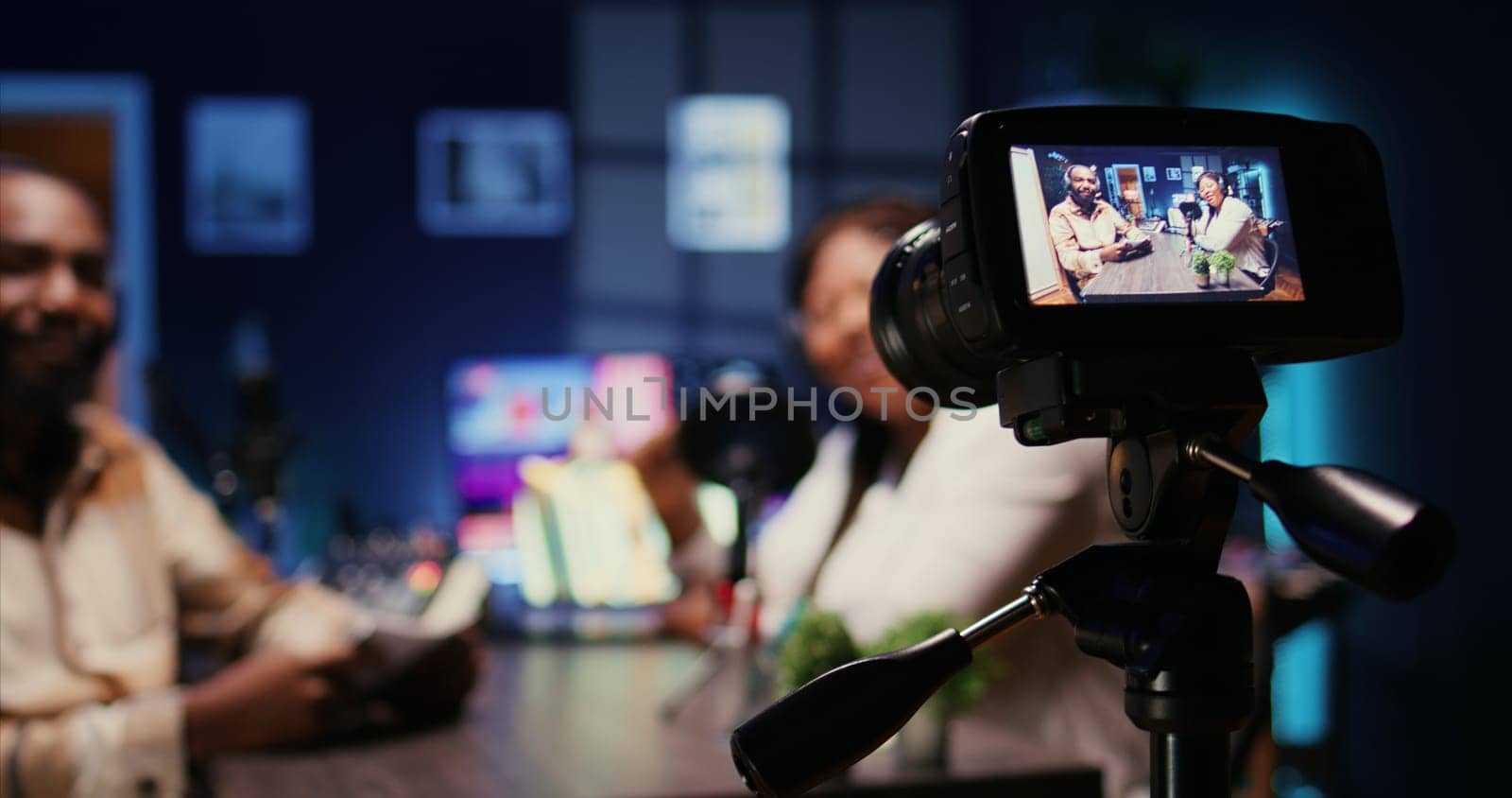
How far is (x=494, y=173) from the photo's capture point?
455 cm

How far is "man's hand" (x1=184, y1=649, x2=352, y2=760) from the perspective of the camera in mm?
1788

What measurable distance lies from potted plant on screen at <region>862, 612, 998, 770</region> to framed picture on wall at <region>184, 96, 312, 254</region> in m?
3.46

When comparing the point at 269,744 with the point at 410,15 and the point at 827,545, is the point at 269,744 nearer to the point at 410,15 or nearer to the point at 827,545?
the point at 827,545

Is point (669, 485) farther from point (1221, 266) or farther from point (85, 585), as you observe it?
point (1221, 266)

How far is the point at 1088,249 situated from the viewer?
2.36ft

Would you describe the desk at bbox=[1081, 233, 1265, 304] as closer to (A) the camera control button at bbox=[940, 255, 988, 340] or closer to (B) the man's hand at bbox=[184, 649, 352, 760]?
(A) the camera control button at bbox=[940, 255, 988, 340]

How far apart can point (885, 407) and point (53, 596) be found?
3.65 ft

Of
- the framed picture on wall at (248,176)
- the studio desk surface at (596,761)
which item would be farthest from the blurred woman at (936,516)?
the framed picture on wall at (248,176)

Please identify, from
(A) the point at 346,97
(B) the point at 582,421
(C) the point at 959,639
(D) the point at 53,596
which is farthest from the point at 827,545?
(A) the point at 346,97

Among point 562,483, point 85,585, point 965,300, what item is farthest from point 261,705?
point 562,483

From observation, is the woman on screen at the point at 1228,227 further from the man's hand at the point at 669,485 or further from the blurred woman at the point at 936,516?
the man's hand at the point at 669,485

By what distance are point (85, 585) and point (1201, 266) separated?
1600 mm

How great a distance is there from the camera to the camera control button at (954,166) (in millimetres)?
714

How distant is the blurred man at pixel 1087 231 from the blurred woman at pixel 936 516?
0.61m
